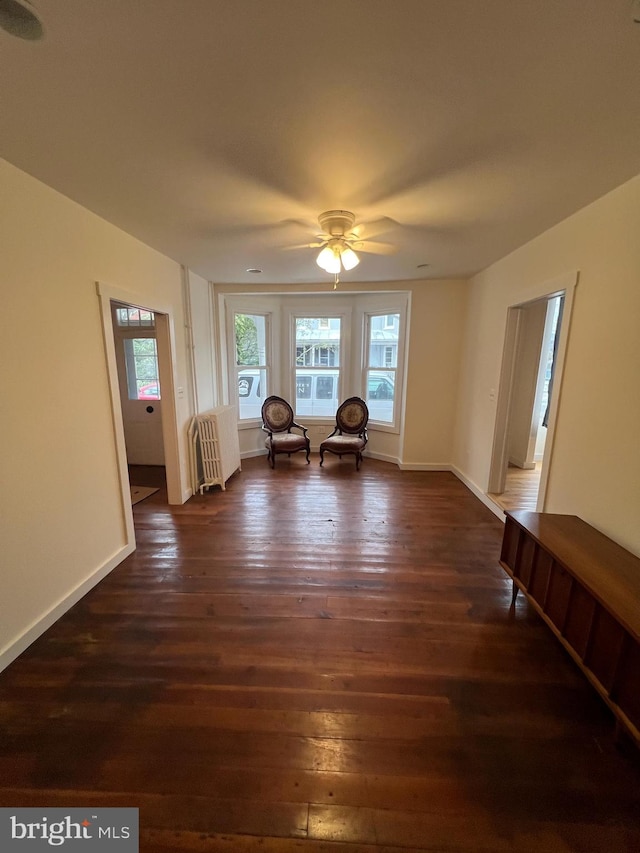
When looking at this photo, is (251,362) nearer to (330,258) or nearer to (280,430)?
(280,430)

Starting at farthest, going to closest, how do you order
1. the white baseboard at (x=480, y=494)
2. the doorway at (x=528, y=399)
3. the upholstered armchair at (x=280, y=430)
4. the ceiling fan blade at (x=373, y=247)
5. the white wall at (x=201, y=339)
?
the upholstered armchair at (x=280, y=430) → the white wall at (x=201, y=339) → the white baseboard at (x=480, y=494) → the ceiling fan blade at (x=373, y=247) → the doorway at (x=528, y=399)

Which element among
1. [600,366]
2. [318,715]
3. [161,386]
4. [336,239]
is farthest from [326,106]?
[161,386]

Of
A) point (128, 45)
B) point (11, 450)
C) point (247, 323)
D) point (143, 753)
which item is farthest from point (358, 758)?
point (247, 323)

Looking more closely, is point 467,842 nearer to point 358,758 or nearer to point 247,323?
point 358,758

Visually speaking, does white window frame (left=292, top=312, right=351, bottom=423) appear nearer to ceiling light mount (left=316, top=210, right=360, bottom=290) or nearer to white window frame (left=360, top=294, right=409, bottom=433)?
Answer: white window frame (left=360, top=294, right=409, bottom=433)

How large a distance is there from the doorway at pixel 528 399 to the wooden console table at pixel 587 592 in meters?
0.66

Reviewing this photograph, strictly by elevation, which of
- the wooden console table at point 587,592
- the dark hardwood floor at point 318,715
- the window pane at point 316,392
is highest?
the window pane at point 316,392

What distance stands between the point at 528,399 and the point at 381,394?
207 cm

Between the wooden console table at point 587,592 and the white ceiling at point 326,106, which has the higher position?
the white ceiling at point 326,106

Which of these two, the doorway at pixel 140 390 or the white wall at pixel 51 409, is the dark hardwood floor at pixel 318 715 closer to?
the white wall at pixel 51 409

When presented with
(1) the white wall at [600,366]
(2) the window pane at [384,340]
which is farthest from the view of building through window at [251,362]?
(1) the white wall at [600,366]

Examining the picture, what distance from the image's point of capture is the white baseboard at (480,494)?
3.28m

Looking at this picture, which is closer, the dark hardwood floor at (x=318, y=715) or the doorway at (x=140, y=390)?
the dark hardwood floor at (x=318, y=715)

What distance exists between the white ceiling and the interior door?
8.17 feet
